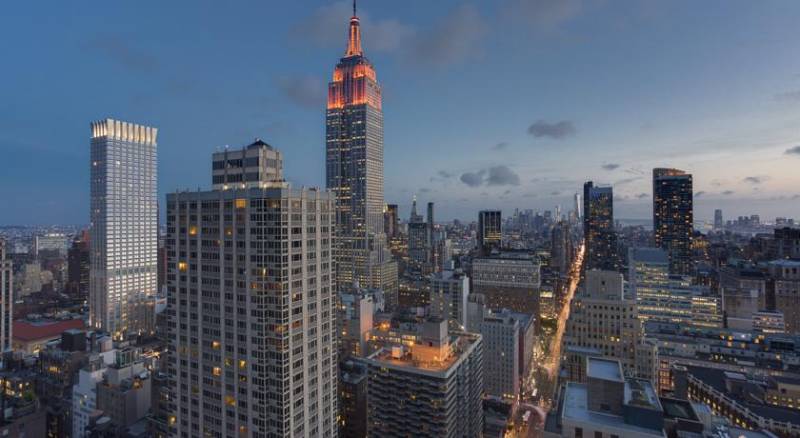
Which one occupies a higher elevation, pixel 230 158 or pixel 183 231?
pixel 230 158

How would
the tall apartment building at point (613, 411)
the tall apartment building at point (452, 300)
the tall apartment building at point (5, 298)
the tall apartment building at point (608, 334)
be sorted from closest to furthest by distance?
the tall apartment building at point (613, 411)
the tall apartment building at point (608, 334)
the tall apartment building at point (5, 298)
the tall apartment building at point (452, 300)

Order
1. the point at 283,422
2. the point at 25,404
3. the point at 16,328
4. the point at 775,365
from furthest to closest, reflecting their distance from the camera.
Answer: the point at 16,328
the point at 775,365
the point at 25,404
the point at 283,422

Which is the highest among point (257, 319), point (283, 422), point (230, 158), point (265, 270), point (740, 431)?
point (230, 158)

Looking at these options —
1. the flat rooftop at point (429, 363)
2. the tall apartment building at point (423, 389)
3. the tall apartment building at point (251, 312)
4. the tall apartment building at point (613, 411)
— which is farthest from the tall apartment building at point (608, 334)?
the tall apartment building at point (251, 312)

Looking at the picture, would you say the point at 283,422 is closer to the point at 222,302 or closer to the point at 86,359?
the point at 222,302

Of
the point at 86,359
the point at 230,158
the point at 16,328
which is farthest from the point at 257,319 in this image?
the point at 16,328

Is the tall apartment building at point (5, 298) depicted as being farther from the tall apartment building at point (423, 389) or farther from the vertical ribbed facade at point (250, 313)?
the tall apartment building at point (423, 389)

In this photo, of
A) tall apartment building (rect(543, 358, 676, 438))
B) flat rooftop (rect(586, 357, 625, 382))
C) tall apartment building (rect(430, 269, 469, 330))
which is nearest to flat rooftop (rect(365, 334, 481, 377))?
tall apartment building (rect(543, 358, 676, 438))

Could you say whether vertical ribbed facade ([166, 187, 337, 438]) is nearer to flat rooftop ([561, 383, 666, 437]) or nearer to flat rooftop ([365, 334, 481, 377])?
flat rooftop ([365, 334, 481, 377])
